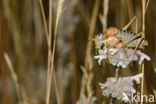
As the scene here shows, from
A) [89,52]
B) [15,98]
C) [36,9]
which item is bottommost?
[15,98]

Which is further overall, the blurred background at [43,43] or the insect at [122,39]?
the blurred background at [43,43]

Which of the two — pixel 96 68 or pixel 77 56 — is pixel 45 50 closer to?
pixel 77 56

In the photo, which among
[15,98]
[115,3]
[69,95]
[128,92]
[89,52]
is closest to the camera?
[128,92]

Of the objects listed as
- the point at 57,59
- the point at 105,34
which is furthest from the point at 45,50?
the point at 105,34

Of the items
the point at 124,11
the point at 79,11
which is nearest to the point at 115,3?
the point at 124,11

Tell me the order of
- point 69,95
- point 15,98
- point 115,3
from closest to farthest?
point 115,3
point 69,95
point 15,98

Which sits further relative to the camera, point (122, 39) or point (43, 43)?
Answer: point (43, 43)

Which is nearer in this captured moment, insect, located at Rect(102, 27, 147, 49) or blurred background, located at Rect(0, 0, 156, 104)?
insect, located at Rect(102, 27, 147, 49)

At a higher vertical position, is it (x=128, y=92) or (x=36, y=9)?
(x=36, y=9)

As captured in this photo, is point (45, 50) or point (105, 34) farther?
point (45, 50)
